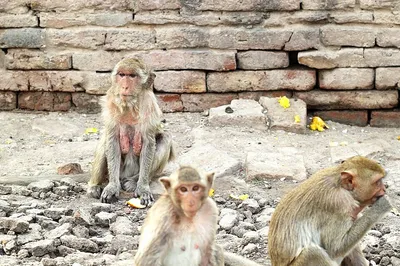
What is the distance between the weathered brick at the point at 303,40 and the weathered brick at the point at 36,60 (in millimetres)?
2663

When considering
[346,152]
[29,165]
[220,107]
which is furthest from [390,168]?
[29,165]

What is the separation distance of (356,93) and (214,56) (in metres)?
1.74

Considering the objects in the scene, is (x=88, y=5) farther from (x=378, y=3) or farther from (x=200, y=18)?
(x=378, y=3)

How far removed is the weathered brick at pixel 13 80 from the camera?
11383 millimetres

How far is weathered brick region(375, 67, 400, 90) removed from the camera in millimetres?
10969

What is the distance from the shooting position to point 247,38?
36.2ft

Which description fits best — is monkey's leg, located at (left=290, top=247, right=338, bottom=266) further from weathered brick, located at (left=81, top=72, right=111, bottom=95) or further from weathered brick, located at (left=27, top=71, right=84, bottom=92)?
weathered brick, located at (left=27, top=71, right=84, bottom=92)

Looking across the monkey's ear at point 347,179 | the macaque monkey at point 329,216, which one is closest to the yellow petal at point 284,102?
the macaque monkey at point 329,216

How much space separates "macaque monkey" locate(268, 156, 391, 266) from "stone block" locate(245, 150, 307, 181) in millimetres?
2575

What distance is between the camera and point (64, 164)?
9.68 metres

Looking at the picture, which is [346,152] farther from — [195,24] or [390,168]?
[195,24]

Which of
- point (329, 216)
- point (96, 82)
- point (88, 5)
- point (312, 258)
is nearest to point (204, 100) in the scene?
point (96, 82)

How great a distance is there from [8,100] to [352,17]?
4.30 metres

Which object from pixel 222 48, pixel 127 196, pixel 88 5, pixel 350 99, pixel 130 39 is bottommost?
pixel 127 196
